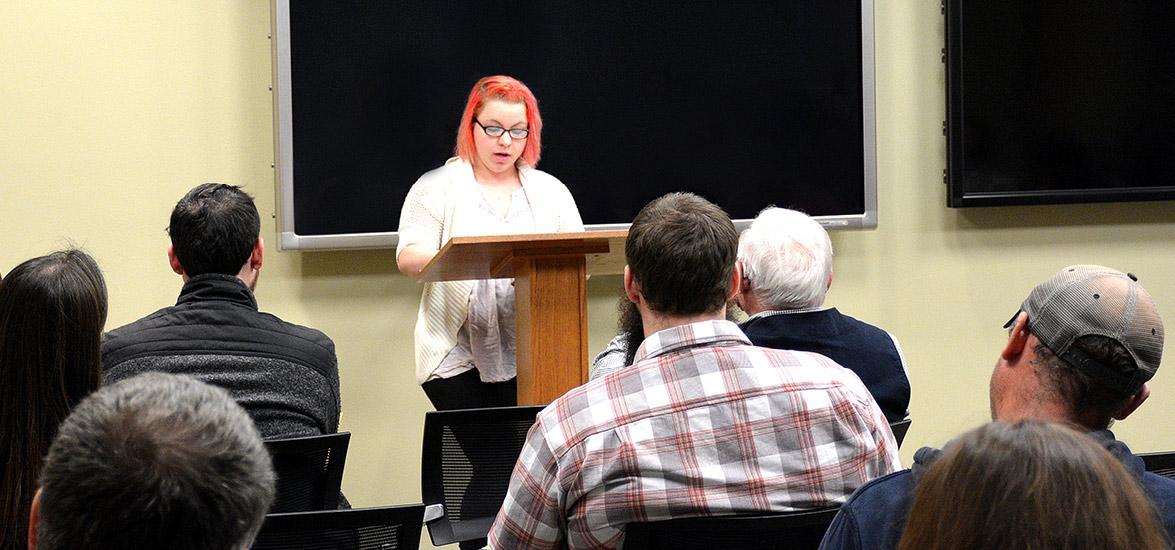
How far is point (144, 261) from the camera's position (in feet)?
13.8

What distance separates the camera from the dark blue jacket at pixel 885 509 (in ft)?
4.45

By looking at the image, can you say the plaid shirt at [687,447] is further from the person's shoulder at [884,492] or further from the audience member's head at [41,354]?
the audience member's head at [41,354]


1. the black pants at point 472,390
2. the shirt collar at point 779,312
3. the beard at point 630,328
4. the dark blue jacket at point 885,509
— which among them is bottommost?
the black pants at point 472,390

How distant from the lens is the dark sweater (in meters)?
2.42

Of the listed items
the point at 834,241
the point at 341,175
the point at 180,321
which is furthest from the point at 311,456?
the point at 834,241

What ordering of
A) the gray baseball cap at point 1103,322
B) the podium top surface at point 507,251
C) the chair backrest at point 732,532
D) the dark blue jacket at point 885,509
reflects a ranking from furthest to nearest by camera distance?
1. the podium top surface at point 507,251
2. the chair backrest at point 732,532
3. the gray baseball cap at point 1103,322
4. the dark blue jacket at point 885,509

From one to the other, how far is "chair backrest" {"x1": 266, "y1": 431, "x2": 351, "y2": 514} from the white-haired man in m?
0.67

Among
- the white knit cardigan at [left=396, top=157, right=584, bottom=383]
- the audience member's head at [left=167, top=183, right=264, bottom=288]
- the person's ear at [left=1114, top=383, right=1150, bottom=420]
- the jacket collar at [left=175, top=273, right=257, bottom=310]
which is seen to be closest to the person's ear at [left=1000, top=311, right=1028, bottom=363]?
the person's ear at [left=1114, top=383, right=1150, bottom=420]

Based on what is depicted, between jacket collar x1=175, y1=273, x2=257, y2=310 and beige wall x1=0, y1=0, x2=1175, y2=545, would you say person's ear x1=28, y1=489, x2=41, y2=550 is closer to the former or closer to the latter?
jacket collar x1=175, y1=273, x2=257, y2=310

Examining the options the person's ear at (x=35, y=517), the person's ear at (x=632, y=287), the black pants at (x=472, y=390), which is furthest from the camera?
the black pants at (x=472, y=390)

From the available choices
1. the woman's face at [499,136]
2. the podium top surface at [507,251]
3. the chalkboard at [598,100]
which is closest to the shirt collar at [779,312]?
the podium top surface at [507,251]

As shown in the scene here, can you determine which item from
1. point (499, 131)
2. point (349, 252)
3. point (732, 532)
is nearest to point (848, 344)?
point (732, 532)

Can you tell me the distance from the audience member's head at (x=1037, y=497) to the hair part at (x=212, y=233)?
6.66 feet

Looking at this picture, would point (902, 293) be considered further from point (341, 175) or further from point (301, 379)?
point (301, 379)
